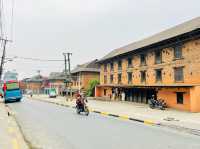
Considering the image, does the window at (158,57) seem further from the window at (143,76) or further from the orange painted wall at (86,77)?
the orange painted wall at (86,77)

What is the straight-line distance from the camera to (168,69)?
33.7 metres

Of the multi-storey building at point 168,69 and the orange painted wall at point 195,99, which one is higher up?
the multi-storey building at point 168,69

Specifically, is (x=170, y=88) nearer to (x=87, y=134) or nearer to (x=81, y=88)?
(x=87, y=134)

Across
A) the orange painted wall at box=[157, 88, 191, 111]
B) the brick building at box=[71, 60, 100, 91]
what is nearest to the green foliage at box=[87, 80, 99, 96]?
the brick building at box=[71, 60, 100, 91]

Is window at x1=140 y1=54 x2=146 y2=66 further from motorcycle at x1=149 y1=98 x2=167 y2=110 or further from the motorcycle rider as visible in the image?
the motorcycle rider

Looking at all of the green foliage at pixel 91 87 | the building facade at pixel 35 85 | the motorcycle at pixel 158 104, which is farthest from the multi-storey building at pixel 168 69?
the building facade at pixel 35 85

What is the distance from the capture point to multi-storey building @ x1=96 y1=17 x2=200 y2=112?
2859cm

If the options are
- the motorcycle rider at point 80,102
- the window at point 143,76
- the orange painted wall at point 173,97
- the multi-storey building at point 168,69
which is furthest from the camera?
the window at point 143,76

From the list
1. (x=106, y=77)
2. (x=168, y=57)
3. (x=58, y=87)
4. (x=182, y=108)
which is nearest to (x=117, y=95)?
(x=106, y=77)

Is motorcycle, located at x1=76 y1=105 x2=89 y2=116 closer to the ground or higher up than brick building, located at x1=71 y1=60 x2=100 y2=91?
closer to the ground

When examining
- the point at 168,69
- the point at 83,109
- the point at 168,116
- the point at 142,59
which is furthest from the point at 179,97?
the point at 142,59

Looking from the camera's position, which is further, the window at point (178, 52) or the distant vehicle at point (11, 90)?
the distant vehicle at point (11, 90)

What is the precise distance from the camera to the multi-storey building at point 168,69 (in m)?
28.6

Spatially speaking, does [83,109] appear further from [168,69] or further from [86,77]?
[86,77]
